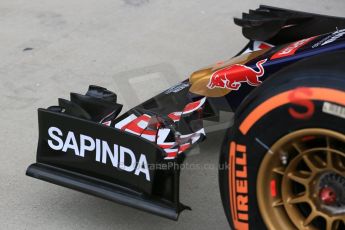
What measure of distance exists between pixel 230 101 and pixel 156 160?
58 centimetres

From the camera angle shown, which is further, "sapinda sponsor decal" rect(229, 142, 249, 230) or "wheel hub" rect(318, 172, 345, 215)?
"sapinda sponsor decal" rect(229, 142, 249, 230)

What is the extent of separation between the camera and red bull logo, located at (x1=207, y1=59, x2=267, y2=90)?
2.31m

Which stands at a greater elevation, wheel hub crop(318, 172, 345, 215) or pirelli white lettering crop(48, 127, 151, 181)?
wheel hub crop(318, 172, 345, 215)

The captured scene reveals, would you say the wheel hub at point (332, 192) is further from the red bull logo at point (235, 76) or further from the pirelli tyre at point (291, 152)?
the red bull logo at point (235, 76)

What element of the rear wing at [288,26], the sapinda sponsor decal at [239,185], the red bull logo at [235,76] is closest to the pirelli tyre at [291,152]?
the sapinda sponsor decal at [239,185]

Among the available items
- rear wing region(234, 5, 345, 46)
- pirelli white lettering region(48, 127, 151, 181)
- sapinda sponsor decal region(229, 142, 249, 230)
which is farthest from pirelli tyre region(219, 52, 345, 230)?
rear wing region(234, 5, 345, 46)

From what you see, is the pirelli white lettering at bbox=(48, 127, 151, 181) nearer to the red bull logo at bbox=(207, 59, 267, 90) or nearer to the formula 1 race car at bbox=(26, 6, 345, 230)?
the formula 1 race car at bbox=(26, 6, 345, 230)

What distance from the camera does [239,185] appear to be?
1.88 meters

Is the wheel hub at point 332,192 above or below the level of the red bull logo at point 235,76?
below

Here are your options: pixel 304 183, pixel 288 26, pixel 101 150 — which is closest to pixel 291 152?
pixel 304 183

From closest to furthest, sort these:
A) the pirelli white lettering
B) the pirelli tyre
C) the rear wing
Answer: the pirelli tyre
the pirelli white lettering
the rear wing

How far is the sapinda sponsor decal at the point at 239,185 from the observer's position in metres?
1.85

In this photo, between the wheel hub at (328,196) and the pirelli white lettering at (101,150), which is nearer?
the wheel hub at (328,196)

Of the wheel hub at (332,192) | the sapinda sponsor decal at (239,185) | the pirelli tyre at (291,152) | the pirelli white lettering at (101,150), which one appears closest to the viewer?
the pirelli tyre at (291,152)
